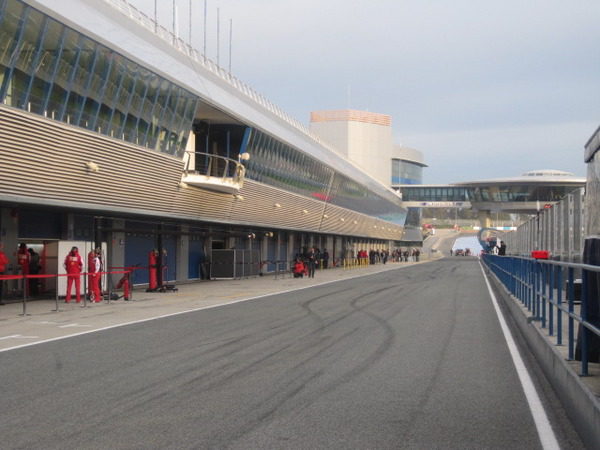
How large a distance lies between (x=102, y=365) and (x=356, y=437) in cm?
464

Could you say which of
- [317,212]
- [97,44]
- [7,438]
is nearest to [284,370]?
[7,438]

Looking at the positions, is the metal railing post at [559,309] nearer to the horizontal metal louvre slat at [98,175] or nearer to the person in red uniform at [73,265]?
the horizontal metal louvre slat at [98,175]

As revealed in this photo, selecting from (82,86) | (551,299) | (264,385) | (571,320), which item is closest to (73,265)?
(82,86)

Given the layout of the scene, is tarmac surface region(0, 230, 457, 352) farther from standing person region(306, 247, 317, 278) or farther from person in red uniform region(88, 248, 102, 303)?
standing person region(306, 247, 317, 278)

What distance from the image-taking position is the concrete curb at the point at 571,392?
533 cm

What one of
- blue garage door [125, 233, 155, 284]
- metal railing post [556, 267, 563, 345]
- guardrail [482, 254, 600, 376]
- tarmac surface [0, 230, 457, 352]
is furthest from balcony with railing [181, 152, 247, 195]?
metal railing post [556, 267, 563, 345]

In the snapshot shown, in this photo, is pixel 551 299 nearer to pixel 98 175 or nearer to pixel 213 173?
pixel 98 175

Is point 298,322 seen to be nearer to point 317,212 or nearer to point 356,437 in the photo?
point 356,437

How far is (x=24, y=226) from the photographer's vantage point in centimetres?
2244

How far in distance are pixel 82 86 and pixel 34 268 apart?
6635mm

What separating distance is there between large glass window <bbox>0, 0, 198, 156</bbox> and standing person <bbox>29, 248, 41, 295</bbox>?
15.9ft

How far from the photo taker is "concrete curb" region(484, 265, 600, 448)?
17.5 ft

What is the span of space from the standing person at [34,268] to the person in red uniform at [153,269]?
145 inches

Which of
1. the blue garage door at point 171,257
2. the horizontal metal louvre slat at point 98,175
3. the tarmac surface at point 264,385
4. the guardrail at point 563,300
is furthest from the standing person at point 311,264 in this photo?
the tarmac surface at point 264,385
